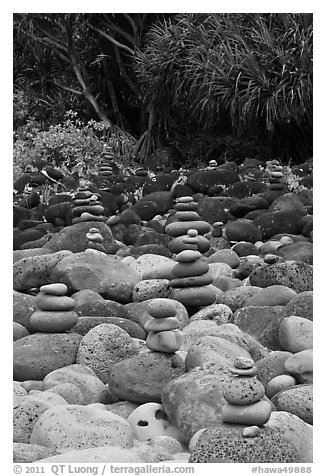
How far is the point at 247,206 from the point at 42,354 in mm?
3940

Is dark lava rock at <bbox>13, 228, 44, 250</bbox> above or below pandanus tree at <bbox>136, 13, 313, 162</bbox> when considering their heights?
below

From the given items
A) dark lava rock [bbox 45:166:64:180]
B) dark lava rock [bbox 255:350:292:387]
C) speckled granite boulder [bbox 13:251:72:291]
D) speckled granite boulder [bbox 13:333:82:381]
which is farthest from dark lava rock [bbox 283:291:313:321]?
dark lava rock [bbox 45:166:64:180]

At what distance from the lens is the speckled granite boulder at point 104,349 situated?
13.6 feet

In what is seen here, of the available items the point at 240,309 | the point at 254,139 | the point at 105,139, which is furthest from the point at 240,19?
the point at 240,309

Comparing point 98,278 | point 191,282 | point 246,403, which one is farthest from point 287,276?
point 246,403

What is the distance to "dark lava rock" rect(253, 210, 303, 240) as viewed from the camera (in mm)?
7266

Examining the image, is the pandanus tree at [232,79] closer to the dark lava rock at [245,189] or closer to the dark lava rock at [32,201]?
the dark lava rock at [245,189]

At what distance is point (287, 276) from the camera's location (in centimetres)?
536

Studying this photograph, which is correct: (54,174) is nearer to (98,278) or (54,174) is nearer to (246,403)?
(98,278)

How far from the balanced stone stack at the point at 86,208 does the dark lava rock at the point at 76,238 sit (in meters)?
0.24

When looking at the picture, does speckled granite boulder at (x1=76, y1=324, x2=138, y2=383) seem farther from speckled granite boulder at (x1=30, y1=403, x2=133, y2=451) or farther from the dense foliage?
the dense foliage

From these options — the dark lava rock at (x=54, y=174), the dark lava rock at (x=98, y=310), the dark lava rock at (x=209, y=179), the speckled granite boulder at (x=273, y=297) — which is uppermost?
the dark lava rock at (x=209, y=179)

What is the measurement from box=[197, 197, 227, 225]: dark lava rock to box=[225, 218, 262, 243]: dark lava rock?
0.55 m

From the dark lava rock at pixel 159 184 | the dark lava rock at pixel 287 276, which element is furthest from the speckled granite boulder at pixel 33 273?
the dark lava rock at pixel 159 184
